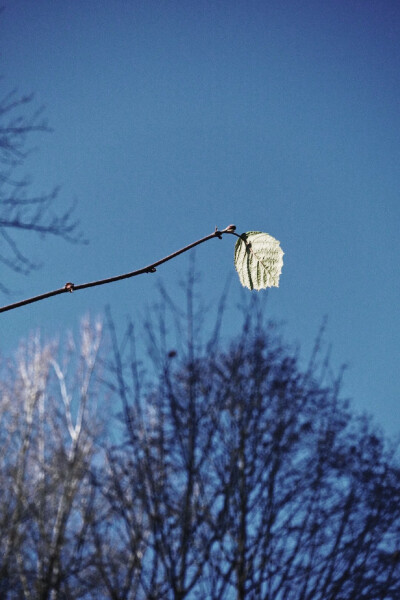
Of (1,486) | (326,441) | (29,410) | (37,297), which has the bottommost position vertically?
(37,297)

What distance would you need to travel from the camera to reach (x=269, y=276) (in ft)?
1.84

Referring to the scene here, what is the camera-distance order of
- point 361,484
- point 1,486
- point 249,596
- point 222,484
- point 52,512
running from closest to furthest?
point 249,596, point 222,484, point 361,484, point 52,512, point 1,486

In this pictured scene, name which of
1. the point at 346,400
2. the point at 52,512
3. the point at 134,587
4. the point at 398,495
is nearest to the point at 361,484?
the point at 398,495

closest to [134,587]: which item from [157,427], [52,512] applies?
[52,512]

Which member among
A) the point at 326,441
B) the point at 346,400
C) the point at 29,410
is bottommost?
the point at 326,441

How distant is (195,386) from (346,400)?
1.31 m

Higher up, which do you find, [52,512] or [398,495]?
[52,512]

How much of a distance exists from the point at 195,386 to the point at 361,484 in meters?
1.36

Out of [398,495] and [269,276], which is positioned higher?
[398,495]

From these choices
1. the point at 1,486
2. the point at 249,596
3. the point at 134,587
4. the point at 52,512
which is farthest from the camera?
the point at 1,486

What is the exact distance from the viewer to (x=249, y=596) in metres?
2.76

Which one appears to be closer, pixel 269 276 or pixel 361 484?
pixel 269 276

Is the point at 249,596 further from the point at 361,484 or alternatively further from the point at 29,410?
the point at 29,410

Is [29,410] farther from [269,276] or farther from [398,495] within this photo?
[269,276]
